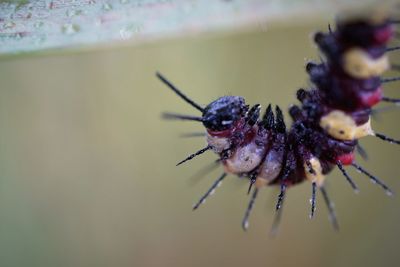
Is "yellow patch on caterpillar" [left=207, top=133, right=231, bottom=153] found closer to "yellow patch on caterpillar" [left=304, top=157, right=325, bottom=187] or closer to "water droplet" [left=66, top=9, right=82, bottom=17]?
"yellow patch on caterpillar" [left=304, top=157, right=325, bottom=187]

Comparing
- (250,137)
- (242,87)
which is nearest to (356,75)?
(250,137)

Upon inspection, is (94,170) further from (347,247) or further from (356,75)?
(356,75)

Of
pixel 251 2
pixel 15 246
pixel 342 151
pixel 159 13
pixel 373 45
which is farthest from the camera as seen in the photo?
pixel 15 246

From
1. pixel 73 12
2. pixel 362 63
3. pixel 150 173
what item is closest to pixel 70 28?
pixel 73 12

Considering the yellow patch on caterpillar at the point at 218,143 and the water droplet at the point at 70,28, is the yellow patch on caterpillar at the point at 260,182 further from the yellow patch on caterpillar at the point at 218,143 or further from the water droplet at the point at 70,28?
the water droplet at the point at 70,28

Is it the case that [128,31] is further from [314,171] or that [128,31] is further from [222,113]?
[314,171]

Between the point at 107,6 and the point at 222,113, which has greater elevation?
the point at 107,6

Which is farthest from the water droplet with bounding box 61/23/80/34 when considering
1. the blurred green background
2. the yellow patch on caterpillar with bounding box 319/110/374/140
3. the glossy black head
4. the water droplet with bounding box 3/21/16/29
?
the blurred green background

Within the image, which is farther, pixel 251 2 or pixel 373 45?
pixel 373 45
